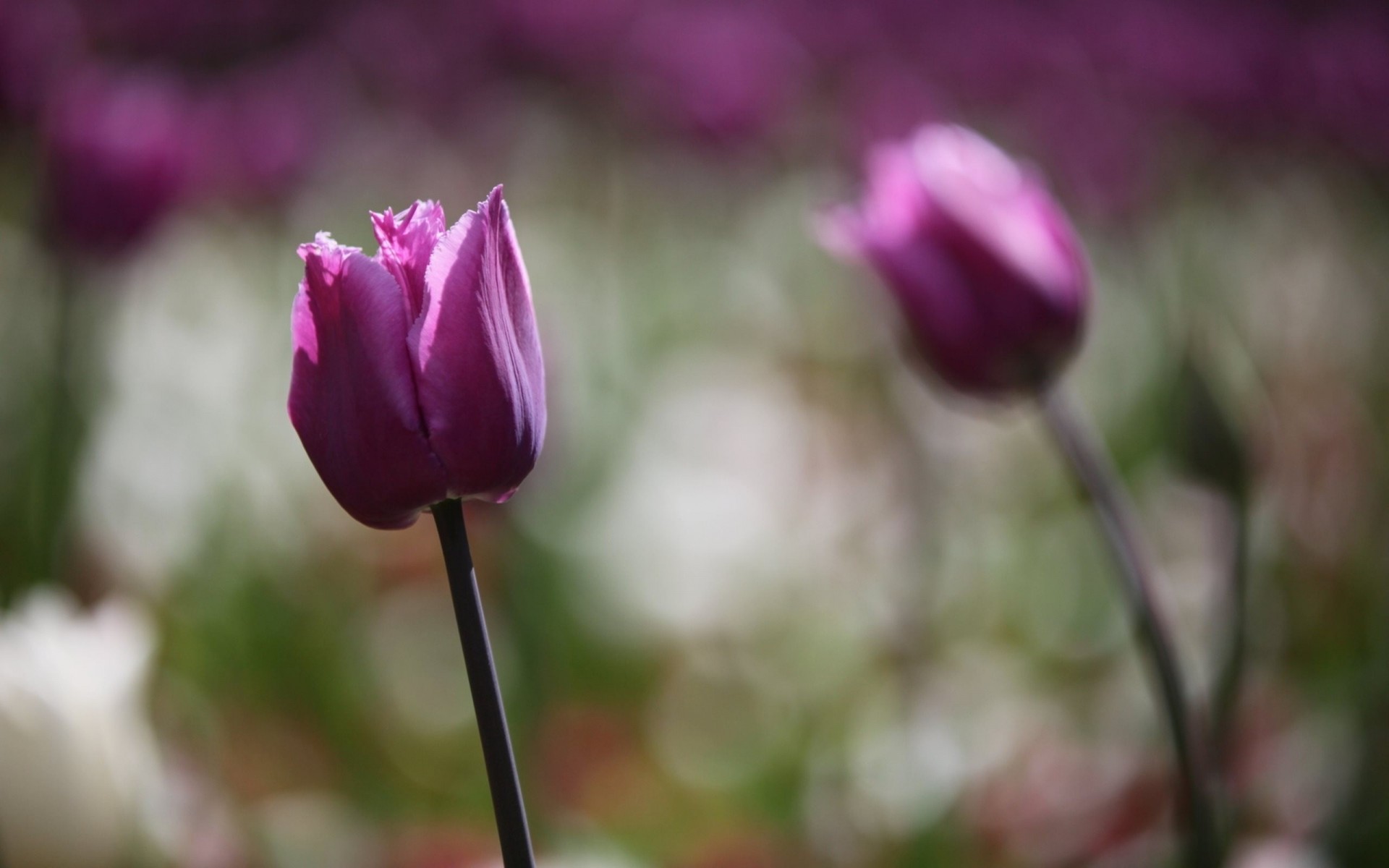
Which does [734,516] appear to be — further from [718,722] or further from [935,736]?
[935,736]

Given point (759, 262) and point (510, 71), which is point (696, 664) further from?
point (510, 71)

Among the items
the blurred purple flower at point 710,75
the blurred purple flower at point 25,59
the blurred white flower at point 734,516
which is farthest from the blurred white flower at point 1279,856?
the blurred purple flower at point 710,75

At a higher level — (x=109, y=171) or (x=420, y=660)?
(x=109, y=171)

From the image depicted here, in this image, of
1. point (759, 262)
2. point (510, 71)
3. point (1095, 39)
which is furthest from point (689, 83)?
point (1095, 39)

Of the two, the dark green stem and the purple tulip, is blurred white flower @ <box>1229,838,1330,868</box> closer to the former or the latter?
the dark green stem

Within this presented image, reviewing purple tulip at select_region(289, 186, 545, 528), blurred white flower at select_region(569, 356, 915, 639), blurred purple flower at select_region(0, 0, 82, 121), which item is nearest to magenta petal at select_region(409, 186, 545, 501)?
purple tulip at select_region(289, 186, 545, 528)

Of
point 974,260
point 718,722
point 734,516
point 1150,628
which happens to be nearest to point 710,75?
point 734,516

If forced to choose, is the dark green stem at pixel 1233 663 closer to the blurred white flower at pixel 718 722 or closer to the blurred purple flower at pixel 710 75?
the blurred white flower at pixel 718 722
